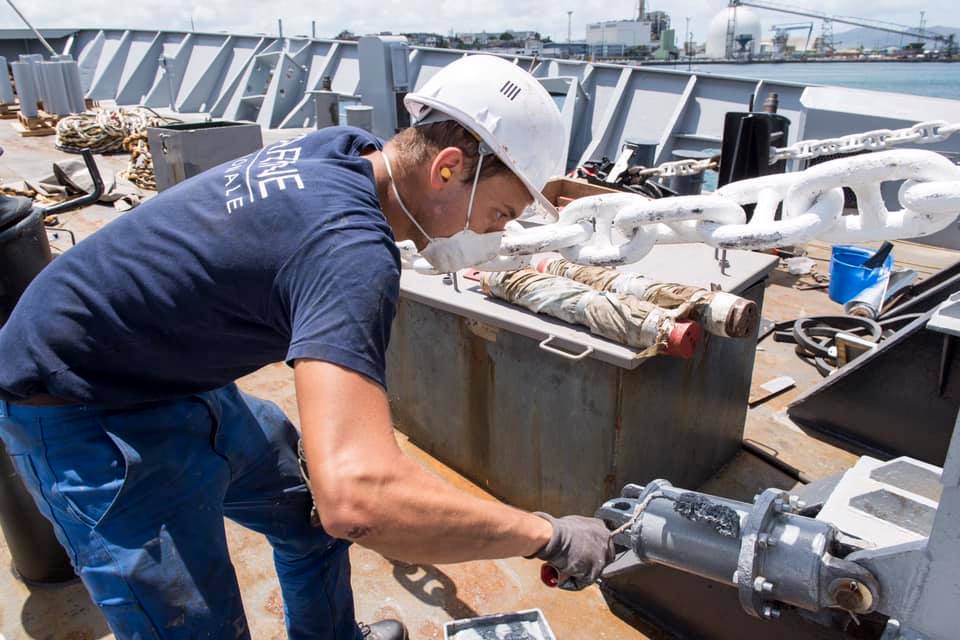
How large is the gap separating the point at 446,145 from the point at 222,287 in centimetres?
52

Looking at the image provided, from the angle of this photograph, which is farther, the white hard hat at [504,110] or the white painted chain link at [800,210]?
the white hard hat at [504,110]

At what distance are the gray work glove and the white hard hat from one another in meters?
0.72

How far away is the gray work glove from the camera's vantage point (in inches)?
53.4

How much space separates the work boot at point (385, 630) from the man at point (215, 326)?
1.87 feet

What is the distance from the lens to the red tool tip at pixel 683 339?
6.24 feet

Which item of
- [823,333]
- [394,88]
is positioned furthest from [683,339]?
[394,88]

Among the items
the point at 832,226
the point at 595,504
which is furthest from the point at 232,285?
the point at 595,504

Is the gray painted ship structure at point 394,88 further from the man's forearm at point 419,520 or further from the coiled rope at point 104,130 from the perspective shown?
the man's forearm at point 419,520

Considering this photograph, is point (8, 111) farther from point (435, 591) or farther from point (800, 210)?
point (800, 210)

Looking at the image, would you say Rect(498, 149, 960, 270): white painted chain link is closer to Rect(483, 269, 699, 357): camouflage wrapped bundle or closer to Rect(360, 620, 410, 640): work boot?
Rect(483, 269, 699, 357): camouflage wrapped bundle

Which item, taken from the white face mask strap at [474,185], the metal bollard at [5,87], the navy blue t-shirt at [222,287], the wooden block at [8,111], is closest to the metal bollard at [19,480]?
the navy blue t-shirt at [222,287]

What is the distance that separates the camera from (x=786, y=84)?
6.60 metres

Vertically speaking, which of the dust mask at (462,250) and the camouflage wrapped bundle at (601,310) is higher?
the dust mask at (462,250)

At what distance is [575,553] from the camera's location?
1369 millimetres
